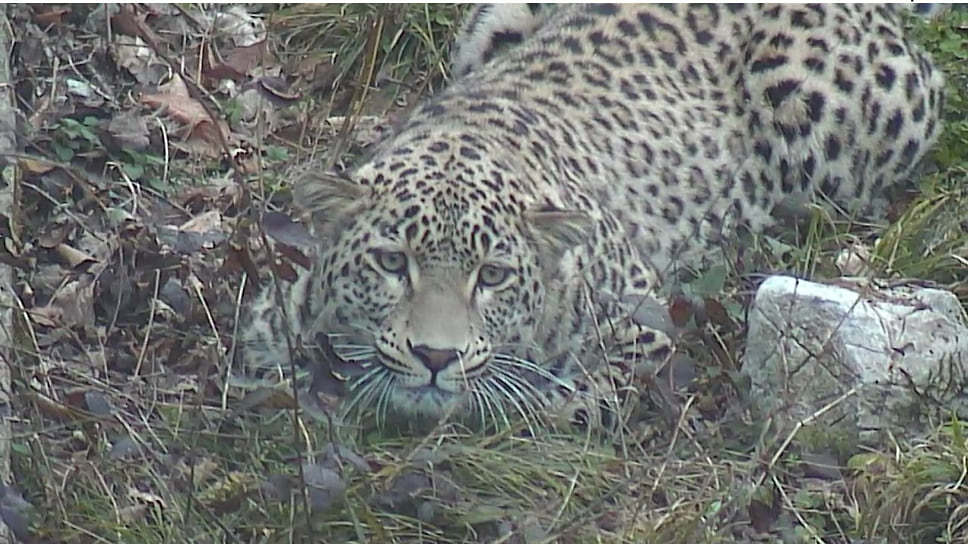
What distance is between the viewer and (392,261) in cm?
549

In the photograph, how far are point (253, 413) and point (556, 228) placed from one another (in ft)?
3.22

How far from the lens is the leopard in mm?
5445

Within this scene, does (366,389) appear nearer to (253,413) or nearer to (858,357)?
(253,413)

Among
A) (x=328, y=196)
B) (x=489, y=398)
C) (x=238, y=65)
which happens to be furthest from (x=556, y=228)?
(x=238, y=65)

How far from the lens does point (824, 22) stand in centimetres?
713

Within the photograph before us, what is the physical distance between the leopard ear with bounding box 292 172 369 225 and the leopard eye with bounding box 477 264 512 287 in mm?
380

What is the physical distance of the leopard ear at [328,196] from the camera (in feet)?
18.1

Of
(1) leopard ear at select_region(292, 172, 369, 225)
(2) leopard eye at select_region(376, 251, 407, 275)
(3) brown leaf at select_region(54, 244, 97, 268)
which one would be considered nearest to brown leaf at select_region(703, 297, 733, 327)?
(2) leopard eye at select_region(376, 251, 407, 275)

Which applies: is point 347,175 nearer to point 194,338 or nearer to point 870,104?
point 194,338

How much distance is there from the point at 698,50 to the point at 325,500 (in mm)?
2942

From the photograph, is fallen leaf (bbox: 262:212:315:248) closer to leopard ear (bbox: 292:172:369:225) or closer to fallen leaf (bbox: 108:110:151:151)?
leopard ear (bbox: 292:172:369:225)

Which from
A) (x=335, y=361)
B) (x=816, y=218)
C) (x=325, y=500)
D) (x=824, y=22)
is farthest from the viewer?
(x=824, y=22)

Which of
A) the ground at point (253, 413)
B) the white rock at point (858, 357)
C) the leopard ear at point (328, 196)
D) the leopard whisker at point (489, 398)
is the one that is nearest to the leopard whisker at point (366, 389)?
the ground at point (253, 413)

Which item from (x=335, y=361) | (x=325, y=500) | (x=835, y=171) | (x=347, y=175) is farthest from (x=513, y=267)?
(x=835, y=171)
